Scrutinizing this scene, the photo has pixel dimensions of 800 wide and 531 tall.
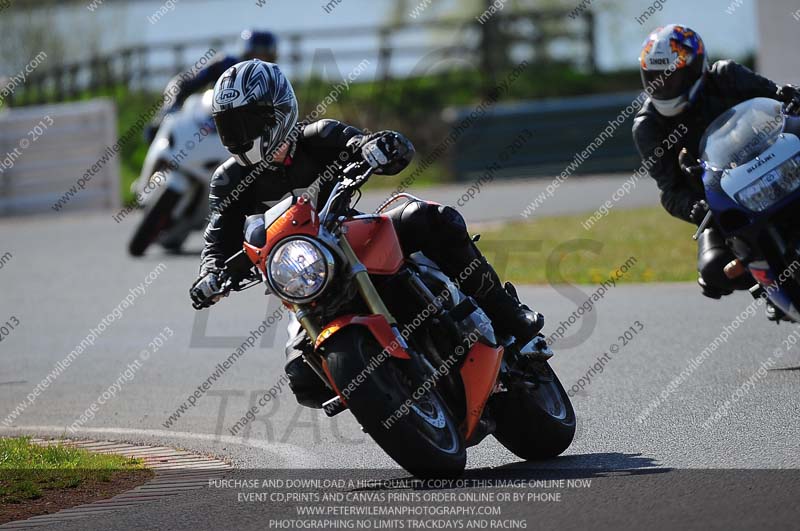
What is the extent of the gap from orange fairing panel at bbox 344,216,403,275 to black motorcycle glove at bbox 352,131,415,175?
0.24 m

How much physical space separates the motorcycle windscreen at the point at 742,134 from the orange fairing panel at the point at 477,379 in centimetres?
202

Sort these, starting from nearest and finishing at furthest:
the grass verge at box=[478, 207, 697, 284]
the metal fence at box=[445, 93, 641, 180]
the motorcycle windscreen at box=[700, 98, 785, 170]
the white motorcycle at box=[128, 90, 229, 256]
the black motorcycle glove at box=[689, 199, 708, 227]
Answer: the motorcycle windscreen at box=[700, 98, 785, 170] → the black motorcycle glove at box=[689, 199, 708, 227] → the grass verge at box=[478, 207, 697, 284] → the white motorcycle at box=[128, 90, 229, 256] → the metal fence at box=[445, 93, 641, 180]

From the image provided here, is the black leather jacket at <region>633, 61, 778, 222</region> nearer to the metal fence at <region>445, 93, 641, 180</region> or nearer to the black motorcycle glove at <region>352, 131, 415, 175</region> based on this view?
the black motorcycle glove at <region>352, 131, 415, 175</region>

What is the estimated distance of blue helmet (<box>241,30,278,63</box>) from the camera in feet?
43.7

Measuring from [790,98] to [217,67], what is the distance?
7755 millimetres

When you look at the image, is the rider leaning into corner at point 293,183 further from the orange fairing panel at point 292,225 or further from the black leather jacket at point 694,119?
the black leather jacket at point 694,119

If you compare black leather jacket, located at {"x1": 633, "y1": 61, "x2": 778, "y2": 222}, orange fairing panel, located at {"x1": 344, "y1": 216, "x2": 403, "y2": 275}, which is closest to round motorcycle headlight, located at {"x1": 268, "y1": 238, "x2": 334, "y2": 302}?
orange fairing panel, located at {"x1": 344, "y1": 216, "x2": 403, "y2": 275}

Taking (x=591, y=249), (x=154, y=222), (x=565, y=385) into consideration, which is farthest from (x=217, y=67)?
(x=565, y=385)

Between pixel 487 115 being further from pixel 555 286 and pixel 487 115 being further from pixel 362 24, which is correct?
pixel 555 286

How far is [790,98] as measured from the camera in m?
8.02

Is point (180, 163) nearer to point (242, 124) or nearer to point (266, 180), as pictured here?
point (266, 180)

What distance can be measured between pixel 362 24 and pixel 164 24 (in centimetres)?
464

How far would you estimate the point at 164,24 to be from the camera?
32406mm

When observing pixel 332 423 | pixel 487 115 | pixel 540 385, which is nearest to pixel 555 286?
pixel 332 423
